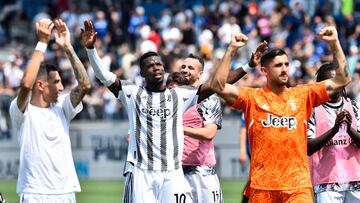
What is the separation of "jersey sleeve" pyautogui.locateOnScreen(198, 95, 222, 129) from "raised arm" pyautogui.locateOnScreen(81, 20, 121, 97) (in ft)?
5.00

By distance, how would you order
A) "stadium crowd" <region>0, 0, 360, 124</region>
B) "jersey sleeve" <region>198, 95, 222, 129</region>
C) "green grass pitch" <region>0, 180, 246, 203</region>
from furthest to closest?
1. "stadium crowd" <region>0, 0, 360, 124</region>
2. "green grass pitch" <region>0, 180, 246, 203</region>
3. "jersey sleeve" <region>198, 95, 222, 129</region>

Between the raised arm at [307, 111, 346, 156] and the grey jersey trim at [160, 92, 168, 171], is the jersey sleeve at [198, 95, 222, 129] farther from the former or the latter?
the raised arm at [307, 111, 346, 156]

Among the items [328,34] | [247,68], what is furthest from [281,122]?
[247,68]

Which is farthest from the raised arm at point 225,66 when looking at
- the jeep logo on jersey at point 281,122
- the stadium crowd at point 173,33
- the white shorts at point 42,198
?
the stadium crowd at point 173,33

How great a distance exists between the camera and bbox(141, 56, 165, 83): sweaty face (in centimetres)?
1162

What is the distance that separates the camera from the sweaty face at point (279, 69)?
11.0 metres

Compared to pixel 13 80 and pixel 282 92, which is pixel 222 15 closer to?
Result: pixel 13 80

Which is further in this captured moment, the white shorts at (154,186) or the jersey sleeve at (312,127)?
the jersey sleeve at (312,127)

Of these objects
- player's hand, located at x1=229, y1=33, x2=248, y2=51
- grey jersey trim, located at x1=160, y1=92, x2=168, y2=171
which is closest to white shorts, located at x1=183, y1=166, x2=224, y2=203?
grey jersey trim, located at x1=160, y1=92, x2=168, y2=171

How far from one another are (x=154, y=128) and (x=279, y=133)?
4.76 ft

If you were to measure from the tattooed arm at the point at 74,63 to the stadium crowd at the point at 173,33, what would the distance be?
14.9 m

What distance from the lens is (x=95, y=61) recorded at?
11.5m

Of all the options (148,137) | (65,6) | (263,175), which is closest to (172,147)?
(148,137)

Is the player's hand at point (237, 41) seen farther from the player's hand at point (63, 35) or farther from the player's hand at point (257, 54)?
the player's hand at point (63, 35)
